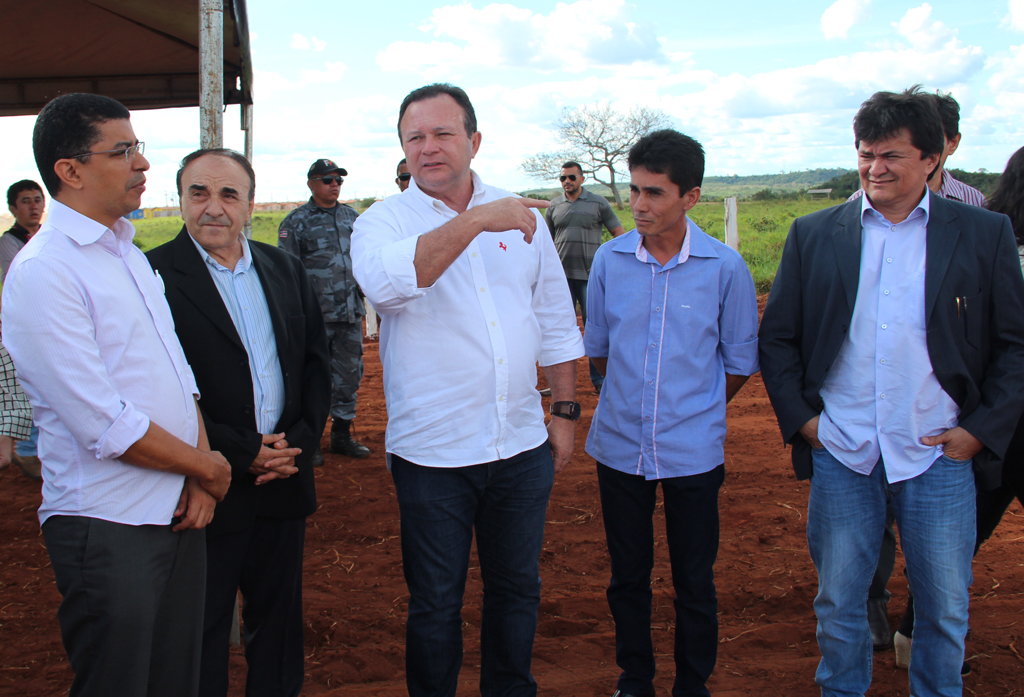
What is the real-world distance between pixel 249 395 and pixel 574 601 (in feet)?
7.04

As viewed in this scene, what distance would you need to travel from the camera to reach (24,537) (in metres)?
4.63

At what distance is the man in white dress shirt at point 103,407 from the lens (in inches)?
69.7

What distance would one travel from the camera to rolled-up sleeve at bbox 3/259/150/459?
1.75 metres

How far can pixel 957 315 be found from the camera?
2348mm

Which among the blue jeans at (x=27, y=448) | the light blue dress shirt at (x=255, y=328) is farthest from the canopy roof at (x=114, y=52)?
the blue jeans at (x=27, y=448)

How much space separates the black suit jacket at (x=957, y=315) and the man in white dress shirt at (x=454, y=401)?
3.24ft

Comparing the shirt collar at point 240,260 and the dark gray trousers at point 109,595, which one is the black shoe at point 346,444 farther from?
the dark gray trousers at point 109,595

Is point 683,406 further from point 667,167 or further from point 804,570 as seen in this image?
point 804,570

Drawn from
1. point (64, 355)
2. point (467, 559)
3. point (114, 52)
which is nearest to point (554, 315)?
point (467, 559)

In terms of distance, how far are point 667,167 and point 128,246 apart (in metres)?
1.84

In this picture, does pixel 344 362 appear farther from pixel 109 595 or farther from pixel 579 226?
pixel 109 595

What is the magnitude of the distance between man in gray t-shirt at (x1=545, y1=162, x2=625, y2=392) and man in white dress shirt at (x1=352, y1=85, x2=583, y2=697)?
16.9 feet

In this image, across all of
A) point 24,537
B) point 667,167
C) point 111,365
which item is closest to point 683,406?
point 667,167

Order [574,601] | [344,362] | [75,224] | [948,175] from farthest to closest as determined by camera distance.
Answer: [344,362], [574,601], [948,175], [75,224]
